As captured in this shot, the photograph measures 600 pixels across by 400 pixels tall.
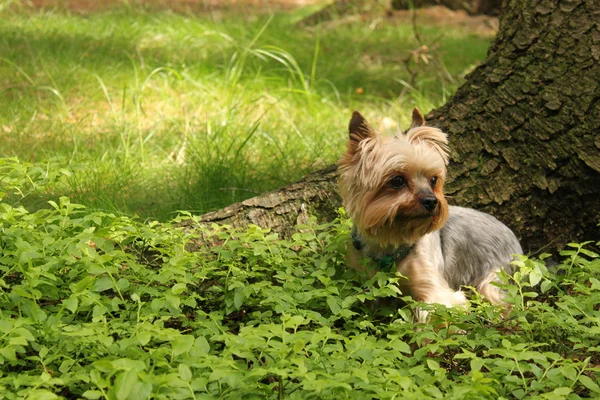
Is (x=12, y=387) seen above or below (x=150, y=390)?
below

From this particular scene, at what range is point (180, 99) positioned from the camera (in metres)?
8.02

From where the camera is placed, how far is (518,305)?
12.9 feet

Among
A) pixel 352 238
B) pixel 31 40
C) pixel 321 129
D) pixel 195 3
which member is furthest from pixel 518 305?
pixel 195 3

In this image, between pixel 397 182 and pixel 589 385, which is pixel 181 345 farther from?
pixel 397 182

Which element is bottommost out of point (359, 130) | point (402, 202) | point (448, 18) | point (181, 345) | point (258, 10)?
point (258, 10)

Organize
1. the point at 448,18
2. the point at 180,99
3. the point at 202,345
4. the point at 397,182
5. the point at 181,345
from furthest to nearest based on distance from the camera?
the point at 448,18 → the point at 180,99 → the point at 397,182 → the point at 202,345 → the point at 181,345

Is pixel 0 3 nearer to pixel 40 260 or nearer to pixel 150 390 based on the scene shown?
pixel 40 260

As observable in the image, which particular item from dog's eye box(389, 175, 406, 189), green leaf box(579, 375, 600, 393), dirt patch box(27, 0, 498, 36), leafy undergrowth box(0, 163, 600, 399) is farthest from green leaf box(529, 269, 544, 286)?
dirt patch box(27, 0, 498, 36)

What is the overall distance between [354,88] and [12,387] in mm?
6460

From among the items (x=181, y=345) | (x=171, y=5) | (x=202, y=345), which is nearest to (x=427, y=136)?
(x=202, y=345)

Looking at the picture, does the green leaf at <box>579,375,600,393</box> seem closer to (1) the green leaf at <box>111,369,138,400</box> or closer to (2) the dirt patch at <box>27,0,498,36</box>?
(1) the green leaf at <box>111,369,138,400</box>

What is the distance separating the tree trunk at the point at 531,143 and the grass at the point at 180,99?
3.80 feet

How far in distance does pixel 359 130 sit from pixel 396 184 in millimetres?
398

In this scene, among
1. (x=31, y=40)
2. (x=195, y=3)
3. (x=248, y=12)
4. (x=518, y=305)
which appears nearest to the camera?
(x=518, y=305)
